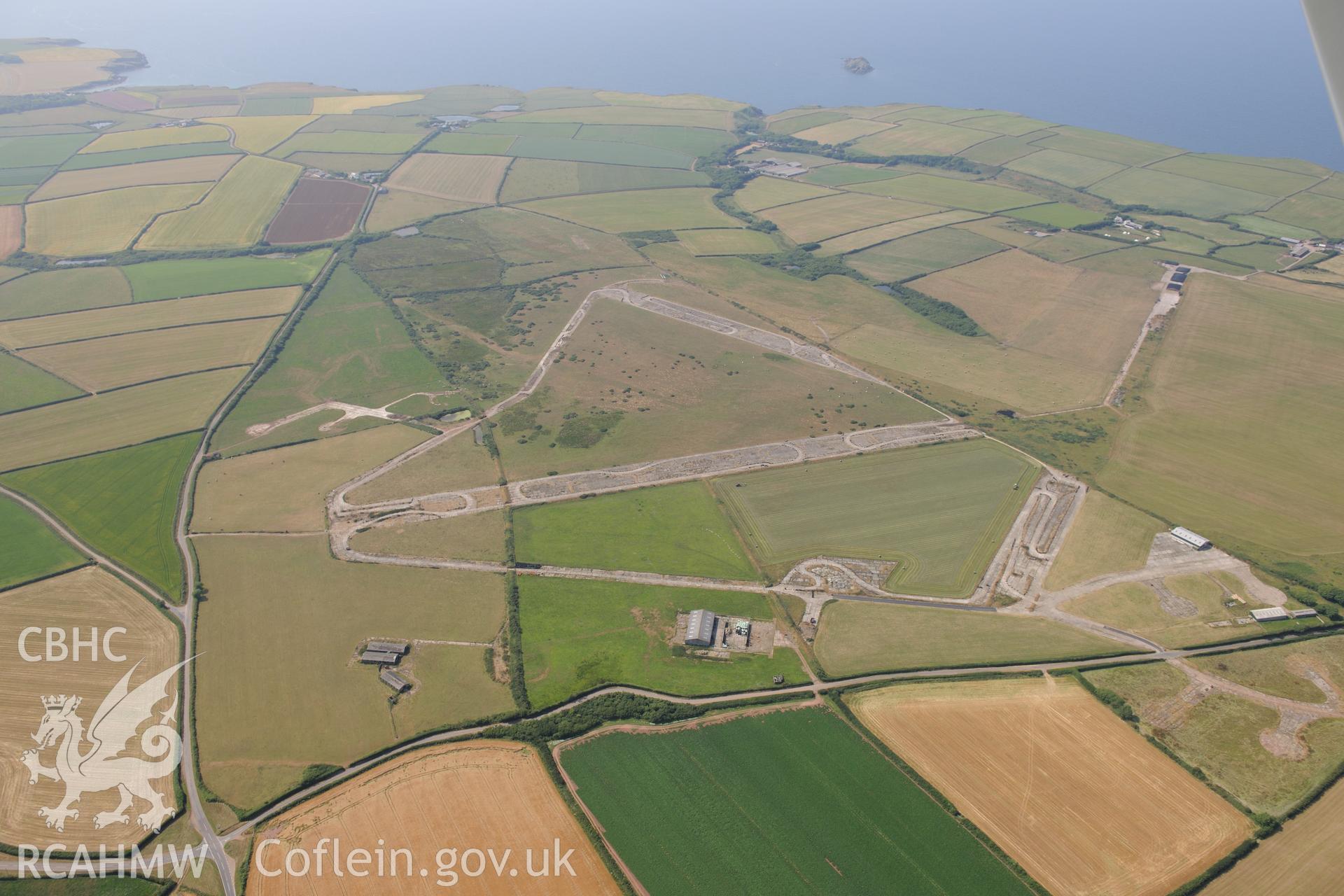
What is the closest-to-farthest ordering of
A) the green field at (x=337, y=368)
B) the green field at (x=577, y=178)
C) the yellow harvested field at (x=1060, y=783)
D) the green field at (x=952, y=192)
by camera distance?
the yellow harvested field at (x=1060, y=783), the green field at (x=337, y=368), the green field at (x=952, y=192), the green field at (x=577, y=178)

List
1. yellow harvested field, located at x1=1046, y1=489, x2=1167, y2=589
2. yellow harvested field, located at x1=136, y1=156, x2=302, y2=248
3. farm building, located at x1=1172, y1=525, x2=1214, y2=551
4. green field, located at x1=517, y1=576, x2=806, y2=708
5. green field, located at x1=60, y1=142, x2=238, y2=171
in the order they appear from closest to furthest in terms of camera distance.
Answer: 1. green field, located at x1=517, y1=576, x2=806, y2=708
2. yellow harvested field, located at x1=1046, y1=489, x2=1167, y2=589
3. farm building, located at x1=1172, y1=525, x2=1214, y2=551
4. yellow harvested field, located at x1=136, y1=156, x2=302, y2=248
5. green field, located at x1=60, y1=142, x2=238, y2=171

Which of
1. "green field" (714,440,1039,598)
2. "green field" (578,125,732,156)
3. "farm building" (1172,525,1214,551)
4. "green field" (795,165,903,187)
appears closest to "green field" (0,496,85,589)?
"green field" (714,440,1039,598)

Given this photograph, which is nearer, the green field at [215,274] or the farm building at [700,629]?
the farm building at [700,629]

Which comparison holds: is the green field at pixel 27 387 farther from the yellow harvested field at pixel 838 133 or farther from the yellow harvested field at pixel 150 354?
the yellow harvested field at pixel 838 133

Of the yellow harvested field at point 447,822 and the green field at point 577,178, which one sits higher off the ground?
the green field at point 577,178

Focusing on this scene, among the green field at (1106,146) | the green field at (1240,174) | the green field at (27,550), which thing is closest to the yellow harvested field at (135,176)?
the green field at (27,550)

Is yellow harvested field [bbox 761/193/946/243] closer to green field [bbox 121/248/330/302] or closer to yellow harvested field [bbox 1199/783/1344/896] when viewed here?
green field [bbox 121/248/330/302]
